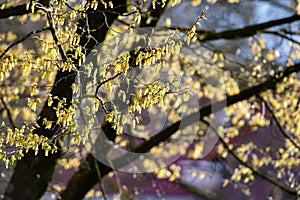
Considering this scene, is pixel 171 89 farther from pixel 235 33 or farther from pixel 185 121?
pixel 235 33

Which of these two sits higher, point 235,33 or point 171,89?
point 171,89

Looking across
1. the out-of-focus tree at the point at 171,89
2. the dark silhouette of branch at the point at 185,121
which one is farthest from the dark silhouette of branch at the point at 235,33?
the dark silhouette of branch at the point at 185,121

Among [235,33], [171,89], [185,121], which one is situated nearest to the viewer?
[171,89]

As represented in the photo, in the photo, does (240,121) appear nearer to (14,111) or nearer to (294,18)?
(294,18)

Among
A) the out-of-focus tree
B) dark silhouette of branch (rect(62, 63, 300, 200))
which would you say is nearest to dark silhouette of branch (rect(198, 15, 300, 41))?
the out-of-focus tree

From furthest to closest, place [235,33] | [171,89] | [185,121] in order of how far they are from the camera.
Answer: [235,33] < [185,121] < [171,89]

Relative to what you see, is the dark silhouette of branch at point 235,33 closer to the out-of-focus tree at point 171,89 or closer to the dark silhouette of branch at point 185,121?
the out-of-focus tree at point 171,89

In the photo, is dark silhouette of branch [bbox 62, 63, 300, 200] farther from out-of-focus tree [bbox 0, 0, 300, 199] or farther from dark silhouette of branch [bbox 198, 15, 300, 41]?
dark silhouette of branch [bbox 198, 15, 300, 41]

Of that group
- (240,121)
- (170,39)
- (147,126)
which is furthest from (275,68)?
(170,39)

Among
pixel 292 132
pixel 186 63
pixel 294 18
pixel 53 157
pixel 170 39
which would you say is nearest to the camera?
pixel 170 39

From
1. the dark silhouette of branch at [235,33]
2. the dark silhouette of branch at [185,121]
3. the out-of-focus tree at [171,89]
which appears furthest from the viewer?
the dark silhouette of branch at [235,33]

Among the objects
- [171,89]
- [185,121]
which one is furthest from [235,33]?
[171,89]
